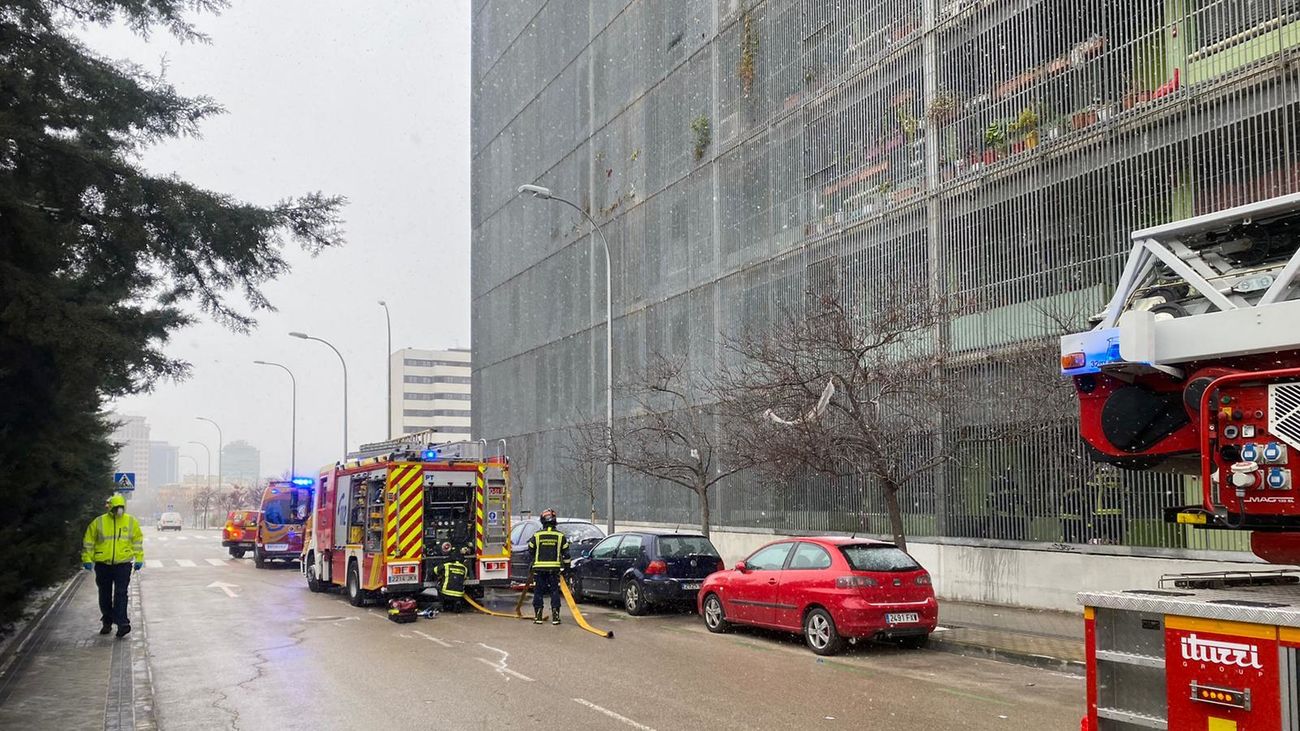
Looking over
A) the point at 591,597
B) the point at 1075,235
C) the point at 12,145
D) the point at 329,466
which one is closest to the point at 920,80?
the point at 1075,235

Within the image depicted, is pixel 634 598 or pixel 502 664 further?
pixel 634 598

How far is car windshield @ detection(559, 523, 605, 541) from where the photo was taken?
Result: 71.7 feet

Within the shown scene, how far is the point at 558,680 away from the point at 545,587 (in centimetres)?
536

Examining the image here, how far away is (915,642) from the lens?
13.5m

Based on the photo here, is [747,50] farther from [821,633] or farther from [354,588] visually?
[821,633]

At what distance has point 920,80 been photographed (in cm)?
Answer: 2072

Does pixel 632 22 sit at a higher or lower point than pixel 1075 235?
higher

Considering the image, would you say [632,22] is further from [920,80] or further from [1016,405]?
[1016,405]

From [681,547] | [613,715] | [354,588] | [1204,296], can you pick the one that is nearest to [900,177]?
[681,547]

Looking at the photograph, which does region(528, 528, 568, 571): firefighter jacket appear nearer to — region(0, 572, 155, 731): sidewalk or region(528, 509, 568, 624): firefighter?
region(528, 509, 568, 624): firefighter

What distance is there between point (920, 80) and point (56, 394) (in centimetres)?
1634

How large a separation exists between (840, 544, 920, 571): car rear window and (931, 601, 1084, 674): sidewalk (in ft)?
4.08

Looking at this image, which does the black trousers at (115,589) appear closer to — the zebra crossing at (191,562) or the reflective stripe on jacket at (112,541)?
the reflective stripe on jacket at (112,541)

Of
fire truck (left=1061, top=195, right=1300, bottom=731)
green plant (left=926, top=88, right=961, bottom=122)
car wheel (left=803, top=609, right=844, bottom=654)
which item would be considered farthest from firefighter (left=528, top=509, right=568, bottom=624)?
fire truck (left=1061, top=195, right=1300, bottom=731)
